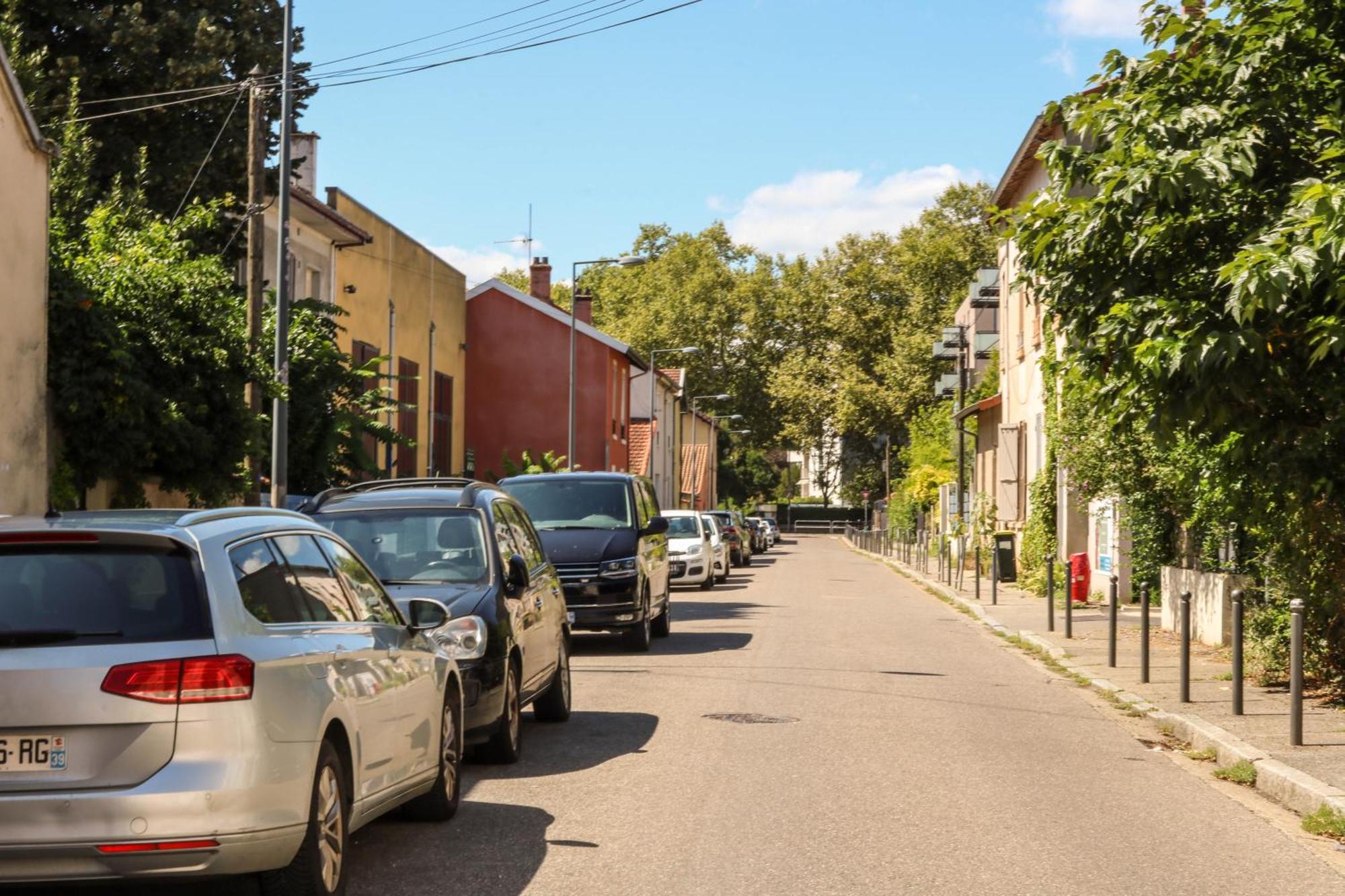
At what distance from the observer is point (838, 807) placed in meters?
8.69

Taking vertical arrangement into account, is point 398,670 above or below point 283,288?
below

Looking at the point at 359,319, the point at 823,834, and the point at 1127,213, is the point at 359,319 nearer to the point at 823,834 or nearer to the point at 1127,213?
the point at 1127,213

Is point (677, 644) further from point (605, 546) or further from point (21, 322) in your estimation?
point (21, 322)

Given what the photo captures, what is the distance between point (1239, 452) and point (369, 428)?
1675 centimetres

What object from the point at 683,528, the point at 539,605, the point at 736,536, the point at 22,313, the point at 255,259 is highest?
the point at 255,259

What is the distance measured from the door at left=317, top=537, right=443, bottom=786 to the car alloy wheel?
735 mm

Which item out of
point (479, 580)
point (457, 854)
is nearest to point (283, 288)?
point (479, 580)

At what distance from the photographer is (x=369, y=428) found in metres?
26.7

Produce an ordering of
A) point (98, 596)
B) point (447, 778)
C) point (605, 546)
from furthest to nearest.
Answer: point (605, 546), point (447, 778), point (98, 596)

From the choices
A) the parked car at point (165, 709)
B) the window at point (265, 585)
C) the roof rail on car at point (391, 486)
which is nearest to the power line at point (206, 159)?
the roof rail on car at point (391, 486)

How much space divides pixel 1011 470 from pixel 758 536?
31.9 m

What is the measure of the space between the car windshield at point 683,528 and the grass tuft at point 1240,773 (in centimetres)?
2515

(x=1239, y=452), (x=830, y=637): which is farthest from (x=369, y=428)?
(x=1239, y=452)

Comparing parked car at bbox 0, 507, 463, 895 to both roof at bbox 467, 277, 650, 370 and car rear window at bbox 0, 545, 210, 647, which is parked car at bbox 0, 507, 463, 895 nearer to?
car rear window at bbox 0, 545, 210, 647
